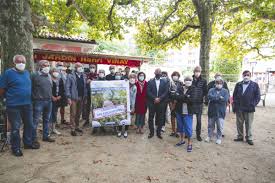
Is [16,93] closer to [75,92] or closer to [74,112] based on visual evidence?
[75,92]

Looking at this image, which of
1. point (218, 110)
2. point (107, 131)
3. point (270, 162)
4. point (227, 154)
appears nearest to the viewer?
point (270, 162)

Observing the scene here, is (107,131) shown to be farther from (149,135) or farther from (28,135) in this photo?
(28,135)

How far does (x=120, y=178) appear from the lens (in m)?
4.52

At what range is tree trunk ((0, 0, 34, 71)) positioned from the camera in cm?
684

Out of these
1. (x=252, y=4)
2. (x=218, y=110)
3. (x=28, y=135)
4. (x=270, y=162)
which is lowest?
(x=270, y=162)

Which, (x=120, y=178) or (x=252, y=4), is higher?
(x=252, y=4)

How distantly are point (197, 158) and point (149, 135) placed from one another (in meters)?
2.00

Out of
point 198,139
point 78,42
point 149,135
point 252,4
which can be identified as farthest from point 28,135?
point 252,4

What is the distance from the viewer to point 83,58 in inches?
530

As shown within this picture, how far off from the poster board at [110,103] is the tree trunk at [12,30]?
2.35 meters

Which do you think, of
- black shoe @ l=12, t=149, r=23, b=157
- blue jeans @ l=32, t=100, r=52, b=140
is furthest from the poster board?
black shoe @ l=12, t=149, r=23, b=157

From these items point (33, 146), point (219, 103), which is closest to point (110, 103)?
point (33, 146)

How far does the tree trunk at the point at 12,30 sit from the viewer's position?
269 inches

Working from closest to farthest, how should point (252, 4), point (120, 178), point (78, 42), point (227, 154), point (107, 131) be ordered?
point (120, 178) → point (227, 154) → point (107, 131) → point (252, 4) → point (78, 42)
